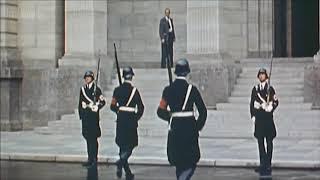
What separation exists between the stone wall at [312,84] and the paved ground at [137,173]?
→ 6421 mm

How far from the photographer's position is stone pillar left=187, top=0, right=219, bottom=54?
2414 centimetres

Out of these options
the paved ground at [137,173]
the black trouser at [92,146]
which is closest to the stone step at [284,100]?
the paved ground at [137,173]

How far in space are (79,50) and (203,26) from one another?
437 centimetres

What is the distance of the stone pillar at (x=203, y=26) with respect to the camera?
79.2ft

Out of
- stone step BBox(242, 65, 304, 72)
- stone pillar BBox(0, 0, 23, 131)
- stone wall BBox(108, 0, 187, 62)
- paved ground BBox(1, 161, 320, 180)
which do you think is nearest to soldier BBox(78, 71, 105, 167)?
paved ground BBox(1, 161, 320, 180)

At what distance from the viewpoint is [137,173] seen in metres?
15.3

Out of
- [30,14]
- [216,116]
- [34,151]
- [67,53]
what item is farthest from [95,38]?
[34,151]

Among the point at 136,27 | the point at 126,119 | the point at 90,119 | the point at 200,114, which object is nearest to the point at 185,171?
the point at 200,114

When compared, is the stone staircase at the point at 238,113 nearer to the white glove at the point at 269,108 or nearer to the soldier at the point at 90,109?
the white glove at the point at 269,108

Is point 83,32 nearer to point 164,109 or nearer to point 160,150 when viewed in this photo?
point 160,150

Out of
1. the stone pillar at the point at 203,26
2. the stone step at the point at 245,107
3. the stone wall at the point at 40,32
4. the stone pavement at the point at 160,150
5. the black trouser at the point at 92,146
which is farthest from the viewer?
the stone wall at the point at 40,32

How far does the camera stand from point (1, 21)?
26.3m

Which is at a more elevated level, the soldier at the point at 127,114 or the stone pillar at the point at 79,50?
the stone pillar at the point at 79,50

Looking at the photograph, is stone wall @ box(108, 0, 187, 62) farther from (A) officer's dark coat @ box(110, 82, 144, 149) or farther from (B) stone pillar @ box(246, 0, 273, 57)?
(A) officer's dark coat @ box(110, 82, 144, 149)
